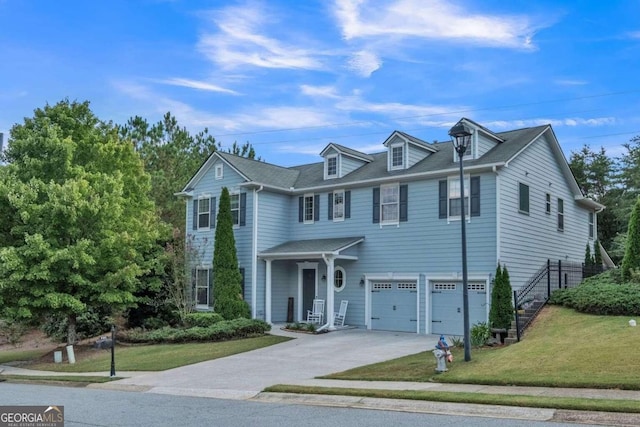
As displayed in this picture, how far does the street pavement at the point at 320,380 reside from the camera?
10422 millimetres

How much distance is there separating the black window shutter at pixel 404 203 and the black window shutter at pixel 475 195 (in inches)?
103

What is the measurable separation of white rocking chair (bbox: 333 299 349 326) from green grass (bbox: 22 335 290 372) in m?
3.07

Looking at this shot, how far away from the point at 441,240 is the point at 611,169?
86.9 feet

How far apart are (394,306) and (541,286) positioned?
5.37 meters

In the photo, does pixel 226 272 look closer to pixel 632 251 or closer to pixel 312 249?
pixel 312 249

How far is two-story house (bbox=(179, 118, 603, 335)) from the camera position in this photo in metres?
21.9

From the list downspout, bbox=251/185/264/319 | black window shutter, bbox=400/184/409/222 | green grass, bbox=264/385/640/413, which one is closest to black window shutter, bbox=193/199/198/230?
downspout, bbox=251/185/264/319

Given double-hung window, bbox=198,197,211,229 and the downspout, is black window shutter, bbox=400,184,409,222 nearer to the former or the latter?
the downspout

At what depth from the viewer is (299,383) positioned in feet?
44.8

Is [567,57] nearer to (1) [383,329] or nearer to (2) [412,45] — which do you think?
(2) [412,45]

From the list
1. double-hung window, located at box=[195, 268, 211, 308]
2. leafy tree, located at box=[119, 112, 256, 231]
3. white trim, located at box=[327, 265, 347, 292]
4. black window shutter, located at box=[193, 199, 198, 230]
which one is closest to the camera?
white trim, located at box=[327, 265, 347, 292]

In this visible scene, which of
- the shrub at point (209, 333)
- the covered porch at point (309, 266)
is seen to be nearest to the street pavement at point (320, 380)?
the shrub at point (209, 333)

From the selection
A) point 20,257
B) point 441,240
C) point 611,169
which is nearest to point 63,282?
point 20,257

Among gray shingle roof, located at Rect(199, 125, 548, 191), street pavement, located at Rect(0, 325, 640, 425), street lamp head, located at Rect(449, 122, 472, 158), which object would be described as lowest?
street pavement, located at Rect(0, 325, 640, 425)
